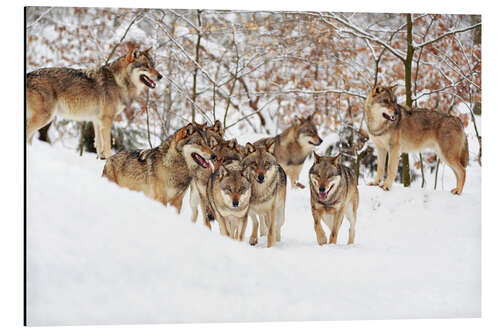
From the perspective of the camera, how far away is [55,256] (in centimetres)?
401

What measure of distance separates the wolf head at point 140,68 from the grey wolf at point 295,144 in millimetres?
1007

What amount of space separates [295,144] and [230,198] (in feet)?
2.74

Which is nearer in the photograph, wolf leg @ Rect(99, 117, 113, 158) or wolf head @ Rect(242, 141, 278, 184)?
wolf leg @ Rect(99, 117, 113, 158)

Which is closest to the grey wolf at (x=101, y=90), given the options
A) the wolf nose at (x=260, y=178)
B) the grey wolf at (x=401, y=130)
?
the wolf nose at (x=260, y=178)

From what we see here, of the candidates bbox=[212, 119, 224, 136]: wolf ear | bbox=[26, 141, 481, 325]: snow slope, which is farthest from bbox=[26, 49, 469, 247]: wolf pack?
bbox=[26, 141, 481, 325]: snow slope

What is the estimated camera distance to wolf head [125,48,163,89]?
15.3 feet

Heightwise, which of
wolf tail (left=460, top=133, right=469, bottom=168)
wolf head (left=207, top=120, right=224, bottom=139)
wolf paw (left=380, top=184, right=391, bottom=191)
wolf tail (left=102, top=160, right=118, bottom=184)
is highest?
wolf head (left=207, top=120, right=224, bottom=139)

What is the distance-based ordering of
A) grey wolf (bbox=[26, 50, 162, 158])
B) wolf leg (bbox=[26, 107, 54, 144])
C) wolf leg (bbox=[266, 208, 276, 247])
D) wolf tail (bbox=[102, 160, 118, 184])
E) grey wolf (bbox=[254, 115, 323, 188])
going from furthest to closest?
grey wolf (bbox=[254, 115, 323, 188]), wolf leg (bbox=[266, 208, 276, 247]), grey wolf (bbox=[26, 50, 162, 158]), wolf tail (bbox=[102, 160, 118, 184]), wolf leg (bbox=[26, 107, 54, 144])

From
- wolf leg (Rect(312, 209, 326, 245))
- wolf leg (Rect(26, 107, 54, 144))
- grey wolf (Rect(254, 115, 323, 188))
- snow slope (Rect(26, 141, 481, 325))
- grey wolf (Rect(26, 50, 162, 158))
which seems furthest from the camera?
grey wolf (Rect(254, 115, 323, 188))

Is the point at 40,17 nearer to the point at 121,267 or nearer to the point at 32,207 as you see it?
the point at 32,207

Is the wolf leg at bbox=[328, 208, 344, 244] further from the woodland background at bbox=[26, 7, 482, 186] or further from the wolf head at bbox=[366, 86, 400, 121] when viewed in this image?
the wolf head at bbox=[366, 86, 400, 121]

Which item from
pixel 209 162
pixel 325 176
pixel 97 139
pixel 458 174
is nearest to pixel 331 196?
pixel 325 176

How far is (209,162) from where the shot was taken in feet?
15.1

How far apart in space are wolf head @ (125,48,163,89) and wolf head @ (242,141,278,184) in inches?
37.1
